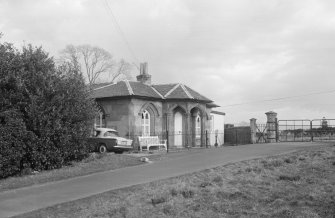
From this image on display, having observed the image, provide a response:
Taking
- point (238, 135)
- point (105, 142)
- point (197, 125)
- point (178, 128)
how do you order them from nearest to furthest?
point (105, 142) → point (178, 128) → point (197, 125) → point (238, 135)

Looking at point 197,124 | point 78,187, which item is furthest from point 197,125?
point 78,187

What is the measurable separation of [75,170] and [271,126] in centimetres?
2267

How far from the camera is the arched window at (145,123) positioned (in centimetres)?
3159

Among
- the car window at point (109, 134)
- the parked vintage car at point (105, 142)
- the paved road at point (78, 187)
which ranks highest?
the car window at point (109, 134)

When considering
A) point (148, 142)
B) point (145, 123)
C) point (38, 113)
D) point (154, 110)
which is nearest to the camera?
point (38, 113)

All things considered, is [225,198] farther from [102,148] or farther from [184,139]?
[184,139]

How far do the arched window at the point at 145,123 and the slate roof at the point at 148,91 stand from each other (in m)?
1.52

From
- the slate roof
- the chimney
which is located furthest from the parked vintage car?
the chimney

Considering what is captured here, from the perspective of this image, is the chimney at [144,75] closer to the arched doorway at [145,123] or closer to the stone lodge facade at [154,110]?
the stone lodge facade at [154,110]

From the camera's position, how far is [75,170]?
692 inches

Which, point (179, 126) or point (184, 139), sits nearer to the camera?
point (184, 139)

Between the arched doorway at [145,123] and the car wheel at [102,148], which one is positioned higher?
the arched doorway at [145,123]

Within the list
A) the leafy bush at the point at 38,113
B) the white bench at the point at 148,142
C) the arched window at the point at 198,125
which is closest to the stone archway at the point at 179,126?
the arched window at the point at 198,125

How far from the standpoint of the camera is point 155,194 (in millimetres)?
10461
